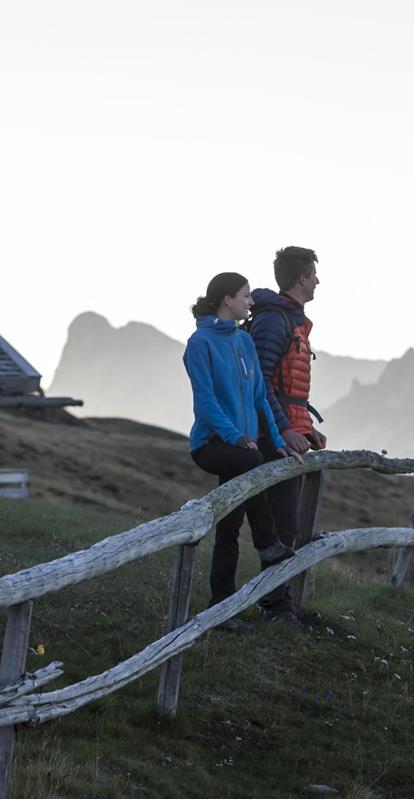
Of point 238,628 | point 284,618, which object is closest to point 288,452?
point 238,628

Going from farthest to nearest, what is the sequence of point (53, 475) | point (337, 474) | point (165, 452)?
point (337, 474)
point (165, 452)
point (53, 475)

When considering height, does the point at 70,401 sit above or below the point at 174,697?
above

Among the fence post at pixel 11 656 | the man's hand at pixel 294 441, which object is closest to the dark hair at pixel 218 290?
the man's hand at pixel 294 441

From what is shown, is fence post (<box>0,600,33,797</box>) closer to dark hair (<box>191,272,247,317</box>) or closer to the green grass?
the green grass

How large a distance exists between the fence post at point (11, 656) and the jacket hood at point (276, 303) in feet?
12.1

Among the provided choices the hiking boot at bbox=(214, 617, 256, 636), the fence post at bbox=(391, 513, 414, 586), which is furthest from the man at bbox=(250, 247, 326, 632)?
the fence post at bbox=(391, 513, 414, 586)

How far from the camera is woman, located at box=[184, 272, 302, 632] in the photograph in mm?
7258

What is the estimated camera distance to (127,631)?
26.6ft

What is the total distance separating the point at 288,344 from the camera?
8.03m

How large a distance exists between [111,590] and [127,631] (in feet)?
3.23

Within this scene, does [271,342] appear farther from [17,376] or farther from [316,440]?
[17,376]

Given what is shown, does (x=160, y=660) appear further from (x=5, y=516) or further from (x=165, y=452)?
(x=165, y=452)

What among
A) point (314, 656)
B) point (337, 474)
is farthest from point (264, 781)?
point (337, 474)

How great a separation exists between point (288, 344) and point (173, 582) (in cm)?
233
